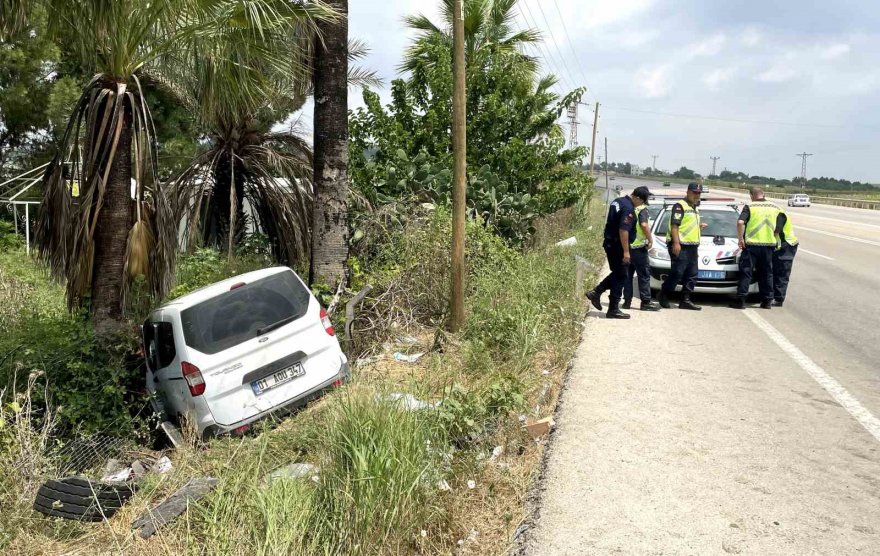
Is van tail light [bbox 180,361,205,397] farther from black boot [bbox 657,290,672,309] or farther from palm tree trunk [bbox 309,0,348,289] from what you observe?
black boot [bbox 657,290,672,309]

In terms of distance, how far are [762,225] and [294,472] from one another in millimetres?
8336

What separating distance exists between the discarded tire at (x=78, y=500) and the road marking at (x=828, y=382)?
5133 millimetres

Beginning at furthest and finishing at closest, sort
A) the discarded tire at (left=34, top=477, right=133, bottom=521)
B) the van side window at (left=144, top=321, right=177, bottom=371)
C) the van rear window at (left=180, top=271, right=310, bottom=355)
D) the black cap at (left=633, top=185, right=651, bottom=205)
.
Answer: the black cap at (left=633, top=185, right=651, bottom=205) < the van side window at (left=144, top=321, right=177, bottom=371) < the van rear window at (left=180, top=271, right=310, bottom=355) < the discarded tire at (left=34, top=477, right=133, bottom=521)

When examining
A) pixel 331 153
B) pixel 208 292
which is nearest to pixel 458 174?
pixel 331 153

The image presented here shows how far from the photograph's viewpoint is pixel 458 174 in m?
8.00

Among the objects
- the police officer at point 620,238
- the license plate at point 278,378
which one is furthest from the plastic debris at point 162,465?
the police officer at point 620,238

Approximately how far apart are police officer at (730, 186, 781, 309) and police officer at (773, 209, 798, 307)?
10cm

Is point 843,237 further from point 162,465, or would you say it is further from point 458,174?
point 162,465

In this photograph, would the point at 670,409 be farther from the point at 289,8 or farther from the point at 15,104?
the point at 15,104

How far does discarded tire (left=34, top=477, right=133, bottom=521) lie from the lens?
13.5 ft

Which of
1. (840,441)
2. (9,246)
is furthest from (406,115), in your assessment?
(9,246)

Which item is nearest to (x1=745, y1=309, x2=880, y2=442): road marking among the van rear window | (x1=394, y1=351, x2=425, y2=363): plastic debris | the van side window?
(x1=394, y1=351, x2=425, y2=363): plastic debris

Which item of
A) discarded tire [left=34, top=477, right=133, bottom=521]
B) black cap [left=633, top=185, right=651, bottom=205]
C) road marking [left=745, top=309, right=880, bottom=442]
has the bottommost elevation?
discarded tire [left=34, top=477, right=133, bottom=521]

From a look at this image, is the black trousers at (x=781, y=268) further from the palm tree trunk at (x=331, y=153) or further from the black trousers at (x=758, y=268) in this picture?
the palm tree trunk at (x=331, y=153)
